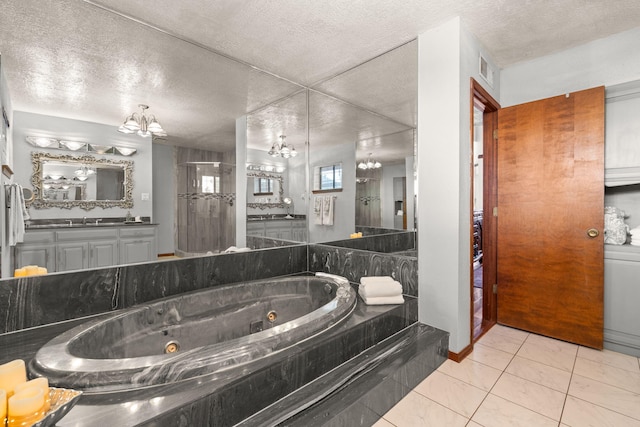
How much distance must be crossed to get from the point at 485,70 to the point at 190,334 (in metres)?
3.14

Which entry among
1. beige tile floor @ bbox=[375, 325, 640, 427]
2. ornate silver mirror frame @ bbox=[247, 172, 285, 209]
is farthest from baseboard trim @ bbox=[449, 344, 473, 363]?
ornate silver mirror frame @ bbox=[247, 172, 285, 209]

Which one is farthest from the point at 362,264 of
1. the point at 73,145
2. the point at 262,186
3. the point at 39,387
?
the point at 73,145

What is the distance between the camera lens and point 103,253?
71.8 inches

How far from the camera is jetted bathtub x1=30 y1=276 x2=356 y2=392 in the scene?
1106mm

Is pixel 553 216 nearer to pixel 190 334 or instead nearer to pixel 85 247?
pixel 190 334

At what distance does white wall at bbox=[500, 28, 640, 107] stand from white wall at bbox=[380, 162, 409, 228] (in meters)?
1.39

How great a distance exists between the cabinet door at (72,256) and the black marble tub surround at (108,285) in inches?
1.7

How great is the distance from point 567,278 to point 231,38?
3.36m

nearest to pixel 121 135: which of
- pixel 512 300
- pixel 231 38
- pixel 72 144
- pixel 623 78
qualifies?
pixel 72 144

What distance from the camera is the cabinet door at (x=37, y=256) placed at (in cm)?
160

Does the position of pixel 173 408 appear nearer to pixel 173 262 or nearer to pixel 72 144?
pixel 173 262

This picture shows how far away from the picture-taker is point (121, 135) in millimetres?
1931

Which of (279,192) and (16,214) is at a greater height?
(279,192)

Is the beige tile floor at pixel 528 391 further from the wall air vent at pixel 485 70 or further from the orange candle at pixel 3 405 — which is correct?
the wall air vent at pixel 485 70
